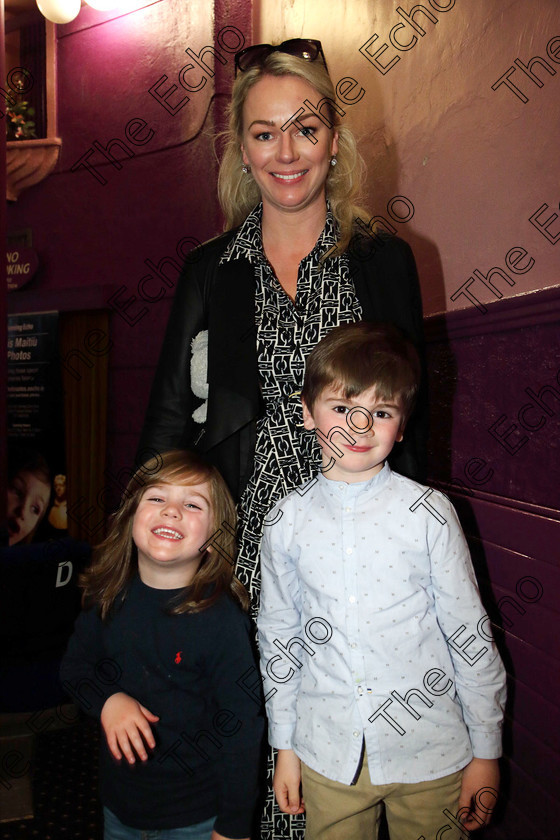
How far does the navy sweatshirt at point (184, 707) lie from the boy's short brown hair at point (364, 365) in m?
0.48

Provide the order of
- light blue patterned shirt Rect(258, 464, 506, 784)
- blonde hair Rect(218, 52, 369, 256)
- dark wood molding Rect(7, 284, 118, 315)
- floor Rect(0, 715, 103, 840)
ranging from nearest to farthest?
light blue patterned shirt Rect(258, 464, 506, 784), blonde hair Rect(218, 52, 369, 256), floor Rect(0, 715, 103, 840), dark wood molding Rect(7, 284, 118, 315)

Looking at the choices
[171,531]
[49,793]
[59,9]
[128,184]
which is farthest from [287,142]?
[59,9]

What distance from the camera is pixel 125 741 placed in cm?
130

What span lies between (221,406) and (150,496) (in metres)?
0.23

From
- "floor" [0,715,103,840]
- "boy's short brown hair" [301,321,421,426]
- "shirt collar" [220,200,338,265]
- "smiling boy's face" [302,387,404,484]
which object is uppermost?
"shirt collar" [220,200,338,265]

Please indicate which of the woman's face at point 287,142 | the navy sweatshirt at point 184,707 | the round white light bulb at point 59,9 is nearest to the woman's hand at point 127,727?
the navy sweatshirt at point 184,707

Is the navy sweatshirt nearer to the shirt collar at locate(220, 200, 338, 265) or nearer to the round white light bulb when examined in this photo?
the shirt collar at locate(220, 200, 338, 265)

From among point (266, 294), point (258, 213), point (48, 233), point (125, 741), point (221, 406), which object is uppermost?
point (48, 233)

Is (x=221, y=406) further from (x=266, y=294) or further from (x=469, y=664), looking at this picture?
(x=469, y=664)

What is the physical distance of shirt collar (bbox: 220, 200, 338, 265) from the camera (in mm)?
1572

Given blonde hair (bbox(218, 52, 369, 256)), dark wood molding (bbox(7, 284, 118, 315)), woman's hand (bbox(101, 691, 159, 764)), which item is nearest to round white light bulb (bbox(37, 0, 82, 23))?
dark wood molding (bbox(7, 284, 118, 315))

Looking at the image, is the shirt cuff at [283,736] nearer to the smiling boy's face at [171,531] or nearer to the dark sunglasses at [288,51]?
the smiling boy's face at [171,531]

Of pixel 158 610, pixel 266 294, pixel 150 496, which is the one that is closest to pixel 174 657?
pixel 158 610

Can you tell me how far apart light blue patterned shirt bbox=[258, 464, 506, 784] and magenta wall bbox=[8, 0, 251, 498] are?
3413mm
